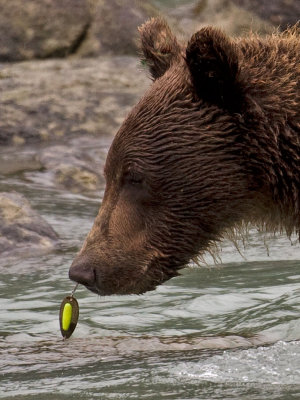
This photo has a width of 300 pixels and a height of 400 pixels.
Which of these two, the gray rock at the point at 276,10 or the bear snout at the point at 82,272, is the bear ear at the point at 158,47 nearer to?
the bear snout at the point at 82,272

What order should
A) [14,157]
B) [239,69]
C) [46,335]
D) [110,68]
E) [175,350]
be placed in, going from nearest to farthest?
[239,69]
[175,350]
[46,335]
[14,157]
[110,68]

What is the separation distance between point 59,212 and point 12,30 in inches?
220

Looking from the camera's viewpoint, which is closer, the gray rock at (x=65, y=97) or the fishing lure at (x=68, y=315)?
the fishing lure at (x=68, y=315)

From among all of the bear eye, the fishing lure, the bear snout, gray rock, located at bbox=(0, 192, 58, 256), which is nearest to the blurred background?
gray rock, located at bbox=(0, 192, 58, 256)

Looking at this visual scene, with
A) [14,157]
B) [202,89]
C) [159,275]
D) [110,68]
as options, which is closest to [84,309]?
[159,275]

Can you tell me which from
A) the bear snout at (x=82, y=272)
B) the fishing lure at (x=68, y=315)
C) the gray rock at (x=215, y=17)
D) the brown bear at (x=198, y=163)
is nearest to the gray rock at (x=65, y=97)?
the gray rock at (x=215, y=17)

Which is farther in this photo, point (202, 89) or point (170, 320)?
point (170, 320)

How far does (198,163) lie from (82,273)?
85cm

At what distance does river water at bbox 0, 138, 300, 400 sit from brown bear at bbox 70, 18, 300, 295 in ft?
1.89

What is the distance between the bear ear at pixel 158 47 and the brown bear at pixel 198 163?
19 centimetres

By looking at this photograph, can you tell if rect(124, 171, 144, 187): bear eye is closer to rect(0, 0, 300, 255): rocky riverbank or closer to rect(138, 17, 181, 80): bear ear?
rect(138, 17, 181, 80): bear ear

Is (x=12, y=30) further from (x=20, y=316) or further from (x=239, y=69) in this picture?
(x=239, y=69)

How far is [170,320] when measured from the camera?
7504 millimetres

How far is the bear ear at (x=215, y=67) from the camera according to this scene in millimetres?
5301
